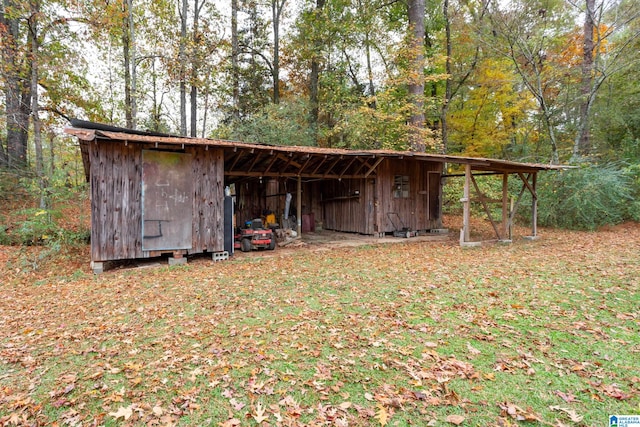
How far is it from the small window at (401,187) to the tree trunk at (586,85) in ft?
24.0

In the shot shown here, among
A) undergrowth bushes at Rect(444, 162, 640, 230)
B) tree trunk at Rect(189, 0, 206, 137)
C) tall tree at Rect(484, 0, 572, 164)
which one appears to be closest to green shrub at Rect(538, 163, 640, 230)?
undergrowth bushes at Rect(444, 162, 640, 230)

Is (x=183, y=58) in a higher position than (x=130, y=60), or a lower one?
higher

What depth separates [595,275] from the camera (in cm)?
577

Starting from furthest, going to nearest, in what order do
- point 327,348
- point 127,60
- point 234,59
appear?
point 234,59, point 127,60, point 327,348

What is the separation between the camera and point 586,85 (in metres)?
13.9

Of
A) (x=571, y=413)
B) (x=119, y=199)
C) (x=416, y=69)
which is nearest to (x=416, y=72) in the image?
(x=416, y=69)

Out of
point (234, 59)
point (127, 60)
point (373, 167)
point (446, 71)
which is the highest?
point (234, 59)

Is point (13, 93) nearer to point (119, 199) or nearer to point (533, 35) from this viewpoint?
point (119, 199)

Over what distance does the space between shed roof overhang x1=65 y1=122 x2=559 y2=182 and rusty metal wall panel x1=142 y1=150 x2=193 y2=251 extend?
1.35ft

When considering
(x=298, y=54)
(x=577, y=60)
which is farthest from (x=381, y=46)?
(x=577, y=60)

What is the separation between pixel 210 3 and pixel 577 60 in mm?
18286

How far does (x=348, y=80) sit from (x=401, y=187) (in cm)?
975

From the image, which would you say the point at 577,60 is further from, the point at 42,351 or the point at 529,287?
the point at 42,351

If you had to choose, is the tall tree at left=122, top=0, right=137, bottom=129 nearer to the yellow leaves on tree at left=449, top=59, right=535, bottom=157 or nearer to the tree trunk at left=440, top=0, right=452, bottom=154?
the tree trunk at left=440, top=0, right=452, bottom=154
